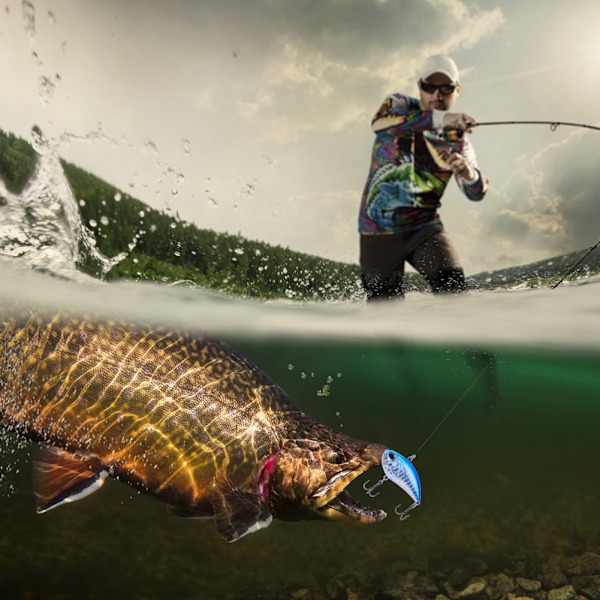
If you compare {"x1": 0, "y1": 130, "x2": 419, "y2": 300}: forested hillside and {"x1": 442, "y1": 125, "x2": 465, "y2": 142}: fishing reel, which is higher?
{"x1": 442, "y1": 125, "x2": 465, "y2": 142}: fishing reel

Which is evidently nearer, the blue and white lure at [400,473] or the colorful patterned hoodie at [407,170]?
the blue and white lure at [400,473]

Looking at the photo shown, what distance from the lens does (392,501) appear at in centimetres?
965

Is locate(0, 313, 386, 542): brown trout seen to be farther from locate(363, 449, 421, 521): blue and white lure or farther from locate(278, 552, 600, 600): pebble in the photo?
locate(278, 552, 600, 600): pebble

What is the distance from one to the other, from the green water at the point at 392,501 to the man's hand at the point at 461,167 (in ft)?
17.9

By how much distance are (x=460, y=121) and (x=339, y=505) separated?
363 centimetres

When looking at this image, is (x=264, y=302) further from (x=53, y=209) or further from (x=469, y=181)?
(x=469, y=181)

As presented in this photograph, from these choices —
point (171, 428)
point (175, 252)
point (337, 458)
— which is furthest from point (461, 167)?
point (175, 252)

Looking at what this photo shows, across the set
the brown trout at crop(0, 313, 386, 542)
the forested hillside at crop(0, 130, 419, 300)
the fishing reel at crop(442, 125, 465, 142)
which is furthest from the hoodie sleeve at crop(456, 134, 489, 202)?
the brown trout at crop(0, 313, 386, 542)

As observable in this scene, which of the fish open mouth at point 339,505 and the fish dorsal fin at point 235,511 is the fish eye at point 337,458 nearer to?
the fish open mouth at point 339,505

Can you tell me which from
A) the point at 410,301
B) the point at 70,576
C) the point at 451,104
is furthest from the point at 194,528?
the point at 451,104

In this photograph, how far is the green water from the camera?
646 cm

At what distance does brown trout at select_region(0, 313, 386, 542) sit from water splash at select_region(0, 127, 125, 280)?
7.49 feet

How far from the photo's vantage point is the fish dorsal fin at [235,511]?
106 inches

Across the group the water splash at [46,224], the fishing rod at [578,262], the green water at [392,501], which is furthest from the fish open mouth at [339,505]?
the fishing rod at [578,262]
